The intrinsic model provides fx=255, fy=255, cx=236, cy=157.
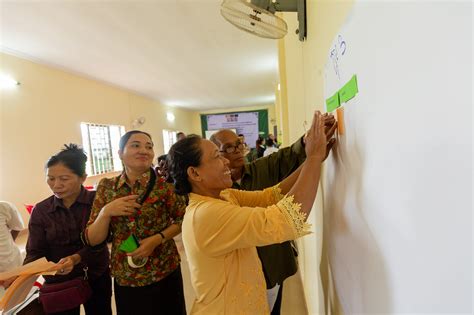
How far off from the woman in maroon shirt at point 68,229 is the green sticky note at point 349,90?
140cm

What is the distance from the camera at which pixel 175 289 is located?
1427 millimetres

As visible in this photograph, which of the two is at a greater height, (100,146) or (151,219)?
(100,146)

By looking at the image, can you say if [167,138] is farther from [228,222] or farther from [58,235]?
[228,222]

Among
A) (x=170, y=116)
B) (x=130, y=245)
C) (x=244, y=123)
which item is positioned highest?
(x=170, y=116)

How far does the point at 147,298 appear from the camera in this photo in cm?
131

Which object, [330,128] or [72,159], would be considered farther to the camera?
[72,159]

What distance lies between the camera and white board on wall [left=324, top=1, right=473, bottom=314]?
26cm

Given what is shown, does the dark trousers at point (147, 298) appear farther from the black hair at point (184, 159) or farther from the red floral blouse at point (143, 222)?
the black hair at point (184, 159)

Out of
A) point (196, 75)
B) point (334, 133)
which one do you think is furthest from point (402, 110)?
point (196, 75)

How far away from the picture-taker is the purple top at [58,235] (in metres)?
1.35

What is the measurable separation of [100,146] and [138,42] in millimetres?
3063

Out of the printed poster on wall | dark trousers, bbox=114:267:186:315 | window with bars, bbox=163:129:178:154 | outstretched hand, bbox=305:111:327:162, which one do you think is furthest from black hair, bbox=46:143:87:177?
the printed poster on wall

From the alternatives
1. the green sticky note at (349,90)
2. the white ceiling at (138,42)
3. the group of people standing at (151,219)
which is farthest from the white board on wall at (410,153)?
the white ceiling at (138,42)

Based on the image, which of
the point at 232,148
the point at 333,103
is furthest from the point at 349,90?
the point at 232,148
